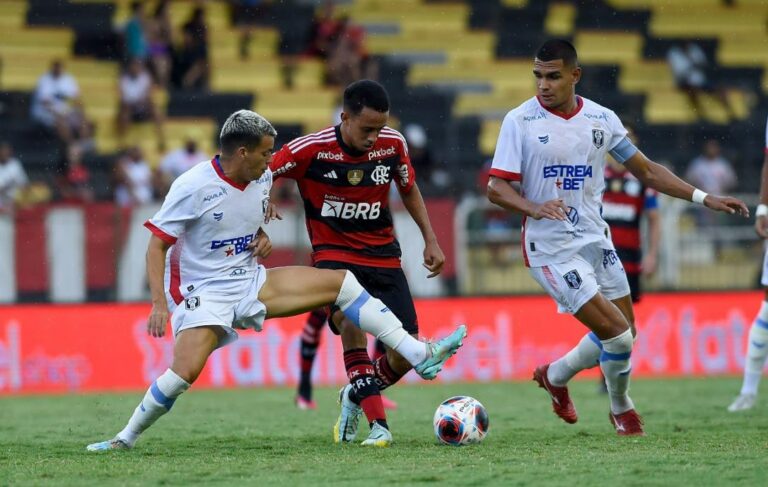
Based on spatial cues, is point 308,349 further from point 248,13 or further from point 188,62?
point 248,13

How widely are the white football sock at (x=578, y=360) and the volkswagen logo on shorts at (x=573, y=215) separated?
885 mm

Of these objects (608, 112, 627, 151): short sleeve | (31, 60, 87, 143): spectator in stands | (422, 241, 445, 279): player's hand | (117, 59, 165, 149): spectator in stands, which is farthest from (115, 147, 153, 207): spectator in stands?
(608, 112, 627, 151): short sleeve

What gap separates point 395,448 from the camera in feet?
27.0

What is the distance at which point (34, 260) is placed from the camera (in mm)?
15500

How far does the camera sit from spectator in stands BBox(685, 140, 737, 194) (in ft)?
66.0

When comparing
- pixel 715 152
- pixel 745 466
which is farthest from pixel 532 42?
pixel 745 466

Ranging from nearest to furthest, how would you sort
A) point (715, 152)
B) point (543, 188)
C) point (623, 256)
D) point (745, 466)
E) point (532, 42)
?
1. point (745, 466)
2. point (543, 188)
3. point (623, 256)
4. point (715, 152)
5. point (532, 42)

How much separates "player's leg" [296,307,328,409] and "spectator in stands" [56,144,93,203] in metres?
5.49

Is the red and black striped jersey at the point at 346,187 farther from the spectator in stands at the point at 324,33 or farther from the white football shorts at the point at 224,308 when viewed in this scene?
the spectator in stands at the point at 324,33

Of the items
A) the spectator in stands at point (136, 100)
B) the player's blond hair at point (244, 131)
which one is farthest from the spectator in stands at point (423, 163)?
the player's blond hair at point (244, 131)

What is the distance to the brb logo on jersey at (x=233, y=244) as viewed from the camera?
27.0 ft

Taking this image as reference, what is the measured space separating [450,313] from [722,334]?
11.5 feet

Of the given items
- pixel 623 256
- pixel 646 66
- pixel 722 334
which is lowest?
pixel 722 334

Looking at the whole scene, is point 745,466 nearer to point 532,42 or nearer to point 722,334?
point 722,334
